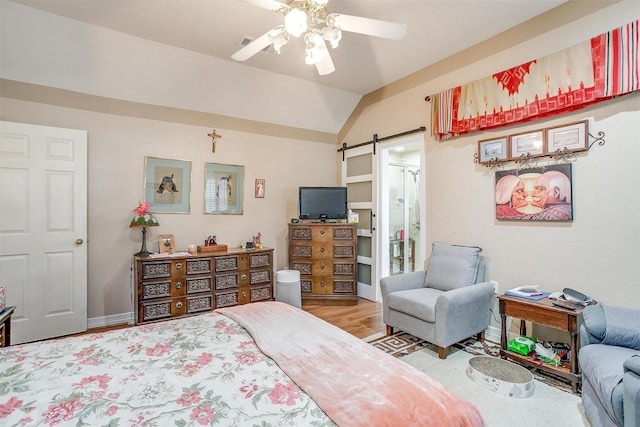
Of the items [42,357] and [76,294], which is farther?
[76,294]

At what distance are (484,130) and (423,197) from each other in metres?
0.99

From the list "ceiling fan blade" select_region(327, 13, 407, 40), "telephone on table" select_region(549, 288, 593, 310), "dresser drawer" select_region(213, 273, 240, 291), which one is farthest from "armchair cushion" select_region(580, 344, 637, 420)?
"dresser drawer" select_region(213, 273, 240, 291)

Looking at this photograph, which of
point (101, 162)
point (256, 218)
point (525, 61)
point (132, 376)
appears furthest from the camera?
point (256, 218)

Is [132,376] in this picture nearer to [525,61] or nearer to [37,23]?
[37,23]

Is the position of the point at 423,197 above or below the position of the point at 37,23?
below

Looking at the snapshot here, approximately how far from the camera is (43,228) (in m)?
2.98

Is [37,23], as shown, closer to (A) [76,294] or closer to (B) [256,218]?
(A) [76,294]

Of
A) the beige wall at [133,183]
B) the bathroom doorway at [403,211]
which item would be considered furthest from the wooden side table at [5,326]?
the bathroom doorway at [403,211]

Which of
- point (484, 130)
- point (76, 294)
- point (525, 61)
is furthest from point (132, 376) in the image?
point (525, 61)

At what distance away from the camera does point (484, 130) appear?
3.12 metres

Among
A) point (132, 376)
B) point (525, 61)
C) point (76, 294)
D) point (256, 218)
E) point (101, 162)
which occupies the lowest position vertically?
point (76, 294)

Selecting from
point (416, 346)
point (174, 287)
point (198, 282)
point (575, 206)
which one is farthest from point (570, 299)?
point (174, 287)

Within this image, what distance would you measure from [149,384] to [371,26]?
227 centimetres

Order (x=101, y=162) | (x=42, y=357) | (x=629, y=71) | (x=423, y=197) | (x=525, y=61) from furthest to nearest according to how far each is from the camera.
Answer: (x=423, y=197) < (x=101, y=162) < (x=525, y=61) < (x=629, y=71) < (x=42, y=357)
